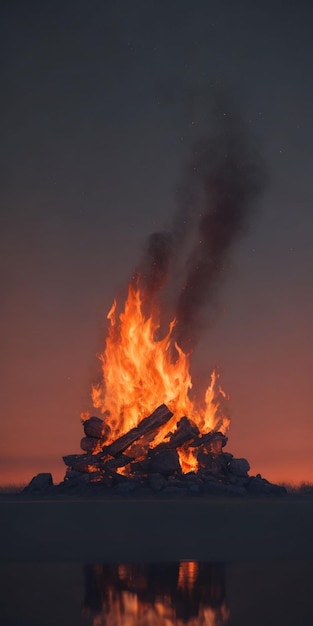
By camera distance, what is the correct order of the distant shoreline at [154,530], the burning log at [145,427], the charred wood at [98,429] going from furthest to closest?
1. the charred wood at [98,429]
2. the burning log at [145,427]
3. the distant shoreline at [154,530]

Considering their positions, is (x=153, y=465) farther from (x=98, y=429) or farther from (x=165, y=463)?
(x=98, y=429)

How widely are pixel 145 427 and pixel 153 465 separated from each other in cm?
150

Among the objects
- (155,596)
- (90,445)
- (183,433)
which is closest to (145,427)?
(183,433)

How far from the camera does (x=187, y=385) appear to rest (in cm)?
3425

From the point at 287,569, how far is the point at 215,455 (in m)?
16.4

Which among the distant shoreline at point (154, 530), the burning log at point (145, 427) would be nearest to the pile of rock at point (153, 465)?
the burning log at point (145, 427)

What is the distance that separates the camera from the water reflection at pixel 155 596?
1173cm

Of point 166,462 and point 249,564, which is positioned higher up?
point 166,462

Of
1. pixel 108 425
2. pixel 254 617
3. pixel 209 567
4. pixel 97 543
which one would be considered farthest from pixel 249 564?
pixel 108 425

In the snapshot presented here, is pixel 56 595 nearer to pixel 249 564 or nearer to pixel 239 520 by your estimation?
pixel 249 564

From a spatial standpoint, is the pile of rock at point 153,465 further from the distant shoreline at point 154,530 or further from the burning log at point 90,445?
the distant shoreline at point 154,530

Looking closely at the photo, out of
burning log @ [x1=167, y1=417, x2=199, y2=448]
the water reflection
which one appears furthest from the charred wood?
the water reflection

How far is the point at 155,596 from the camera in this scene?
13602 millimetres

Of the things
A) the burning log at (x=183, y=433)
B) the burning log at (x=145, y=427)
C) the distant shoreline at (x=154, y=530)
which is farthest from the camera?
the burning log at (x=183, y=433)
